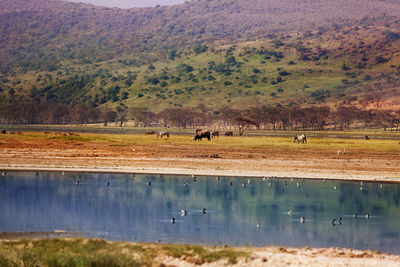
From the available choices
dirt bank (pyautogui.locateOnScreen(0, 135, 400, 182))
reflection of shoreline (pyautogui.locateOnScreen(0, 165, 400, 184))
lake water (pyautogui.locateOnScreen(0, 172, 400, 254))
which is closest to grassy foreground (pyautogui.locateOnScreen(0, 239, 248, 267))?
lake water (pyautogui.locateOnScreen(0, 172, 400, 254))

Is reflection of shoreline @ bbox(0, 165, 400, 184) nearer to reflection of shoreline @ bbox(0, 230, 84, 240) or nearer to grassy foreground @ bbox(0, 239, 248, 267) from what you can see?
reflection of shoreline @ bbox(0, 230, 84, 240)

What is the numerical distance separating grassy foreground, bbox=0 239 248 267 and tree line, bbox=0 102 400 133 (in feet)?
381

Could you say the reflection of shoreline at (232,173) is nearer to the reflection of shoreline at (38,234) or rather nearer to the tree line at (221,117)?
the reflection of shoreline at (38,234)

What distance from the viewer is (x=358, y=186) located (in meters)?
32.8

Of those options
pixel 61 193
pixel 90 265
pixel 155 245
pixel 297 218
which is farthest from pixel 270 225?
pixel 61 193

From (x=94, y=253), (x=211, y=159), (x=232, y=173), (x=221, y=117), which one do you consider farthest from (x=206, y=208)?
(x=221, y=117)

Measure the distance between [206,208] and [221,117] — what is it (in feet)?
455

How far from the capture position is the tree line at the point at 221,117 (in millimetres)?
147500

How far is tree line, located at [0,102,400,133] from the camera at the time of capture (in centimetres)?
14750

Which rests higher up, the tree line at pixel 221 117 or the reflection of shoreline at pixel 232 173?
the tree line at pixel 221 117

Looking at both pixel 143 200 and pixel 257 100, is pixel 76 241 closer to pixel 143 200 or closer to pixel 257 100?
pixel 143 200

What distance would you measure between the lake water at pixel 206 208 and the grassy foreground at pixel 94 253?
2.47 m

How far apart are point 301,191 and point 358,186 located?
4.28 m

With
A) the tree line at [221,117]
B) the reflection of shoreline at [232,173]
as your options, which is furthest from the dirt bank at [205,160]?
the tree line at [221,117]
